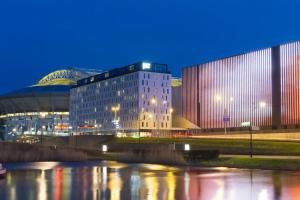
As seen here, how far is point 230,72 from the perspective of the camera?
493 ft

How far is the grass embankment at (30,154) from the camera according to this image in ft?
209

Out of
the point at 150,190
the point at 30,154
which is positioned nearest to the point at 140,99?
the point at 30,154

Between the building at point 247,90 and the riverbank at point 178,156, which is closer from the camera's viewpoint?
the riverbank at point 178,156

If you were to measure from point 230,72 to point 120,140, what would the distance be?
155 ft

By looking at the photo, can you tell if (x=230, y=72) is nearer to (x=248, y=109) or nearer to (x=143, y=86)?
(x=248, y=109)

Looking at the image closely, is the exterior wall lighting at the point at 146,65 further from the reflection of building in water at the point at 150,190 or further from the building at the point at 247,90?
the reflection of building in water at the point at 150,190

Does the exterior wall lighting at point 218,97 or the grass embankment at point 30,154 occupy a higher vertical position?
the exterior wall lighting at point 218,97

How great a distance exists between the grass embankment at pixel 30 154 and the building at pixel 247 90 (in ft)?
214

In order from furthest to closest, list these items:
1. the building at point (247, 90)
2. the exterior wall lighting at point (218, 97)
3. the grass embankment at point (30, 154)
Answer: the exterior wall lighting at point (218, 97) < the building at point (247, 90) < the grass embankment at point (30, 154)

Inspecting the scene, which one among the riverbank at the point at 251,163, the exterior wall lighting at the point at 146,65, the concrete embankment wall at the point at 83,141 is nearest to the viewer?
the riverbank at the point at 251,163

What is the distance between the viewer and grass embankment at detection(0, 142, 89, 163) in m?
63.8

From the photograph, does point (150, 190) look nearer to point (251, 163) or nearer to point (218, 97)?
point (251, 163)

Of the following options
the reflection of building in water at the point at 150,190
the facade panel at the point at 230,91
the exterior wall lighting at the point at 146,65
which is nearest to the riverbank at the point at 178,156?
the reflection of building in water at the point at 150,190

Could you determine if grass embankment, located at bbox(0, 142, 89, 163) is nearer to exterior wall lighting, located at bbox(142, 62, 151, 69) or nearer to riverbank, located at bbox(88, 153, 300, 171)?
riverbank, located at bbox(88, 153, 300, 171)
